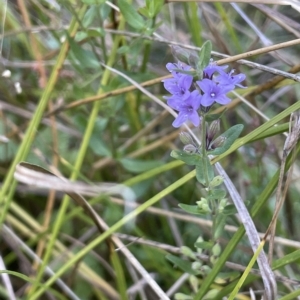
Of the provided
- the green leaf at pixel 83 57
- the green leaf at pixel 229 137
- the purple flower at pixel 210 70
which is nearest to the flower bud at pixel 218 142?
the green leaf at pixel 229 137

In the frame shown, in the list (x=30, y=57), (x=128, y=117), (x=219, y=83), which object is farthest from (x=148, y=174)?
(x=30, y=57)

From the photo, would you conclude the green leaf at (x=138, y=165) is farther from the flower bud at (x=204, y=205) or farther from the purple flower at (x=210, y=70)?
the purple flower at (x=210, y=70)

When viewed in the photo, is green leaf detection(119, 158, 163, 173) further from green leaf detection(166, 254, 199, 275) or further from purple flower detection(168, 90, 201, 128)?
purple flower detection(168, 90, 201, 128)

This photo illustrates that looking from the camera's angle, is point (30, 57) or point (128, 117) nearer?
point (128, 117)

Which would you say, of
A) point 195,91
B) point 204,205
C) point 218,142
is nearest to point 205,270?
point 204,205

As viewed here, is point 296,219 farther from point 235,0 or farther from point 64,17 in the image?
point 64,17

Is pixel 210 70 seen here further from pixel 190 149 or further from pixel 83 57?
pixel 83 57
